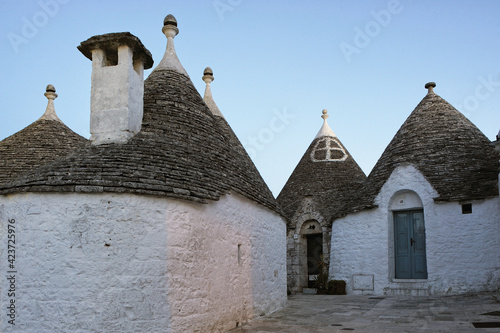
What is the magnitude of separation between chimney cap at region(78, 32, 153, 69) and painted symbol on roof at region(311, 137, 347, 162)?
1032 centimetres

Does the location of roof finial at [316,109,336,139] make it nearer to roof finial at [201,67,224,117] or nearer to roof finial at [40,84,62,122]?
roof finial at [201,67,224,117]

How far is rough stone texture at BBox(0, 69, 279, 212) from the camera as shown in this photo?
22.4 ft

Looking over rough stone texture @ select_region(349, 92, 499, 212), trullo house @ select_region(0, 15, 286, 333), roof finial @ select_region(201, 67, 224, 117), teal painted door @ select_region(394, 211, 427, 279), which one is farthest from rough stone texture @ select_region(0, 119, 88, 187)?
teal painted door @ select_region(394, 211, 427, 279)

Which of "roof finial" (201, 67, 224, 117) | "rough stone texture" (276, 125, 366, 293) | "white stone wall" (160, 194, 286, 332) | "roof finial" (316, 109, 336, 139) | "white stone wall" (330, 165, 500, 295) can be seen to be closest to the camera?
"white stone wall" (160, 194, 286, 332)

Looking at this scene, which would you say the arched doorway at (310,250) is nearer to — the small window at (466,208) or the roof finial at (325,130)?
the roof finial at (325,130)

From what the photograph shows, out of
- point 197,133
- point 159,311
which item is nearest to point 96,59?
point 197,133

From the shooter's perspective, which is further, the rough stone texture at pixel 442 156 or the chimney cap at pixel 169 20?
the rough stone texture at pixel 442 156

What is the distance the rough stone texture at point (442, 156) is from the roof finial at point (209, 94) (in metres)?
4.91

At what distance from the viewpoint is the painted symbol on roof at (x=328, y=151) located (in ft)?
58.8

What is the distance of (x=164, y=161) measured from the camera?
7.63m

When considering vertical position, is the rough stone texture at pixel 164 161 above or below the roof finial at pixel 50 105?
below

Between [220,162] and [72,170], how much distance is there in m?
2.98

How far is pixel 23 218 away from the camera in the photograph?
22.4ft

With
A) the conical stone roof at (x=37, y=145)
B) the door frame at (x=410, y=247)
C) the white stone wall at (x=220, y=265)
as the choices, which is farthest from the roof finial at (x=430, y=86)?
the conical stone roof at (x=37, y=145)
